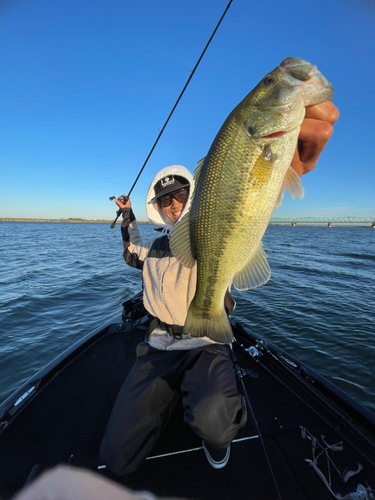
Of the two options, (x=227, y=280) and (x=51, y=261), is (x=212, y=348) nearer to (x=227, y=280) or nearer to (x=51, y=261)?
(x=227, y=280)

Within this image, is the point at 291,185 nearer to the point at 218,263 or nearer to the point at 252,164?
the point at 252,164

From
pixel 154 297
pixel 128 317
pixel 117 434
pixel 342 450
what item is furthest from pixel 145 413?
pixel 128 317

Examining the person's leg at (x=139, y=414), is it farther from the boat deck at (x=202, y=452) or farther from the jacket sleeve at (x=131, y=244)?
the jacket sleeve at (x=131, y=244)

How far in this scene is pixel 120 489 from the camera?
6.69 feet

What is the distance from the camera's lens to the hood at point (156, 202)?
11.4 ft

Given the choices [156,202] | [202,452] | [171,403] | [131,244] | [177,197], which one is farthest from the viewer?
[156,202]

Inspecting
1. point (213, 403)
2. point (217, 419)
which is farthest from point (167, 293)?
point (217, 419)

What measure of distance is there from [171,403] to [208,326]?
3.65 ft

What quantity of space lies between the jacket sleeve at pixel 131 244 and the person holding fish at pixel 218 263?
81 cm

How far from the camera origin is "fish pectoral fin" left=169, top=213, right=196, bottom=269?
6.88 ft

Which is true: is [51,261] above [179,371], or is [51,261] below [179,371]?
below

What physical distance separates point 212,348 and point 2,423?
2.50 m

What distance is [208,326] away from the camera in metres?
2.14

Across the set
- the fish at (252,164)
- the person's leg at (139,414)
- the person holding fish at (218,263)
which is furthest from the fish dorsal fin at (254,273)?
the person's leg at (139,414)
